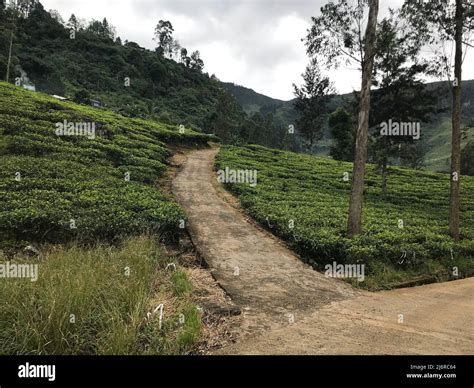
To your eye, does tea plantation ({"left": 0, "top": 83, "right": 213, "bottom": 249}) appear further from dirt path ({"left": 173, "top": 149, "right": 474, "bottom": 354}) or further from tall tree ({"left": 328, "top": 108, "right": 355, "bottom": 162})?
tall tree ({"left": 328, "top": 108, "right": 355, "bottom": 162})

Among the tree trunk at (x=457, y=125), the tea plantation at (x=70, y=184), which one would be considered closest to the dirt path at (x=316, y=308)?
the tea plantation at (x=70, y=184)

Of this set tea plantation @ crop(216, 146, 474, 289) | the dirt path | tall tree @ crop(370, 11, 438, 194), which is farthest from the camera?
tall tree @ crop(370, 11, 438, 194)

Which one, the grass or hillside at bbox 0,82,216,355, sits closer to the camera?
the grass

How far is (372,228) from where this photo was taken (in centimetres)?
1552

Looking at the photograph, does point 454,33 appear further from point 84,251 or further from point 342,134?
point 342,134

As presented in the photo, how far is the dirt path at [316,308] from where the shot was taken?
6.30 metres

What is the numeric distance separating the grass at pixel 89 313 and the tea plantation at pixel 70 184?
3634 millimetres

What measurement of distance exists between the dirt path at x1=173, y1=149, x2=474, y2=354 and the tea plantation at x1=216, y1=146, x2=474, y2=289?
2.53ft

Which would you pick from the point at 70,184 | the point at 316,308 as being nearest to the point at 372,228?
the point at 316,308

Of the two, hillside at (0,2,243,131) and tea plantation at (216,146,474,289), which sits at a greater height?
hillside at (0,2,243,131)

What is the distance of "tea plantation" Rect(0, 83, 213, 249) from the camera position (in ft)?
35.2

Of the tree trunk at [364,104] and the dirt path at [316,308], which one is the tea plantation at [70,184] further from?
the tree trunk at [364,104]

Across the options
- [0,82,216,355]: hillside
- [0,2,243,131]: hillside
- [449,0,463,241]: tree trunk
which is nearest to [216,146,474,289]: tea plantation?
[449,0,463,241]: tree trunk

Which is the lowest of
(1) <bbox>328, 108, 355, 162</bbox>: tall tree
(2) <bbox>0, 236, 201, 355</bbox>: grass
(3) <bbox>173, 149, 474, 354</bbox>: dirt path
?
(3) <bbox>173, 149, 474, 354</bbox>: dirt path
